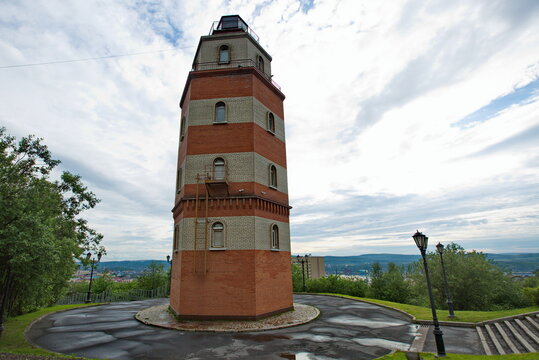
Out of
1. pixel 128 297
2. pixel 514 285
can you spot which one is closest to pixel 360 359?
pixel 128 297

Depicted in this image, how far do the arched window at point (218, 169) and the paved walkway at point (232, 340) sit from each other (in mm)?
8301

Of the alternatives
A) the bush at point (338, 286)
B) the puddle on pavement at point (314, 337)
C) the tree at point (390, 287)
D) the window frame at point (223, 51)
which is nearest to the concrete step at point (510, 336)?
the puddle on pavement at point (314, 337)

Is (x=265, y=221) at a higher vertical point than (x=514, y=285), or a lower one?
higher

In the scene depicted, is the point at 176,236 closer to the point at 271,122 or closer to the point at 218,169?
the point at 218,169

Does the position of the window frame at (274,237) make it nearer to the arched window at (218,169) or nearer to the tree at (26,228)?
the arched window at (218,169)

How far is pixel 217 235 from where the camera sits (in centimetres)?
1625

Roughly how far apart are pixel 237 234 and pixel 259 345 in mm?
6158

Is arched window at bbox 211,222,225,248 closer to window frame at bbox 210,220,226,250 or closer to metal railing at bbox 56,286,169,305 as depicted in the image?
window frame at bbox 210,220,226,250

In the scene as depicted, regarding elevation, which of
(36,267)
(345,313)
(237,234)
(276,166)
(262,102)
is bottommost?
(345,313)

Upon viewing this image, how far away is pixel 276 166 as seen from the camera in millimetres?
19203

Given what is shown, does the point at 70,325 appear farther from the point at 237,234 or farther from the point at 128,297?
the point at 128,297

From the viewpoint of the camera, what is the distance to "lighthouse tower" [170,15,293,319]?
1534cm

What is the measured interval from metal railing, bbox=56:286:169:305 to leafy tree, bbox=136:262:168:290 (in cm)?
309

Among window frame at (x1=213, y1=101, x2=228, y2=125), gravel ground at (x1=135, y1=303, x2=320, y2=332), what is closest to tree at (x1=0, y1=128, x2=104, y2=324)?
gravel ground at (x1=135, y1=303, x2=320, y2=332)
